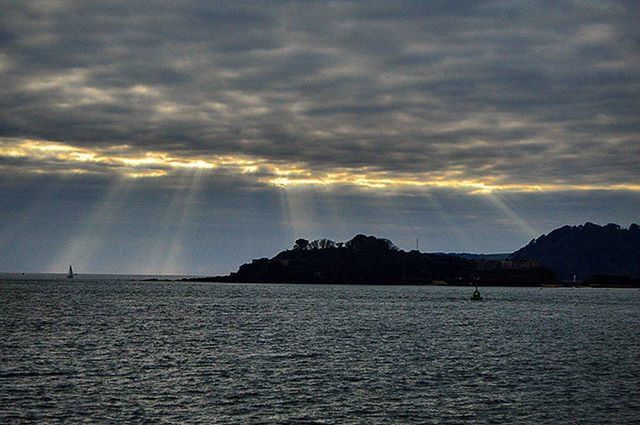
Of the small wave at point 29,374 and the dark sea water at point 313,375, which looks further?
the small wave at point 29,374

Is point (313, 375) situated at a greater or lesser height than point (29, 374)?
lesser

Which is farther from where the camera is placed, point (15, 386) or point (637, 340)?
point (637, 340)

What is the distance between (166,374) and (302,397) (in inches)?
622

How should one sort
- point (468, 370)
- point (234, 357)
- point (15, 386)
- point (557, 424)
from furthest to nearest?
1. point (234, 357)
2. point (468, 370)
3. point (15, 386)
4. point (557, 424)

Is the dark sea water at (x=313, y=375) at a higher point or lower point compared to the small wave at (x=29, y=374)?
lower

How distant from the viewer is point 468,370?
67688mm

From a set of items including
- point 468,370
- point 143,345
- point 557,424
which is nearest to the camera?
point 557,424

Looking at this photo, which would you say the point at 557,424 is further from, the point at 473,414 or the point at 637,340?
the point at 637,340

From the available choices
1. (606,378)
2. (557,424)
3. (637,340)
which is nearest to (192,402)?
(557,424)

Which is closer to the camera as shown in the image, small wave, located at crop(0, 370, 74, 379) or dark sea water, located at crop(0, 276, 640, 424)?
dark sea water, located at crop(0, 276, 640, 424)

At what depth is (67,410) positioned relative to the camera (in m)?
46.8

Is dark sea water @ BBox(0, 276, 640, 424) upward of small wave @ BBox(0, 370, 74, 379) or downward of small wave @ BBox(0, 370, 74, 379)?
downward

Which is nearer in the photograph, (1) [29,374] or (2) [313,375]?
(1) [29,374]

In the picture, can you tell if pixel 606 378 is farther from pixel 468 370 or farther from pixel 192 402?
pixel 192 402
